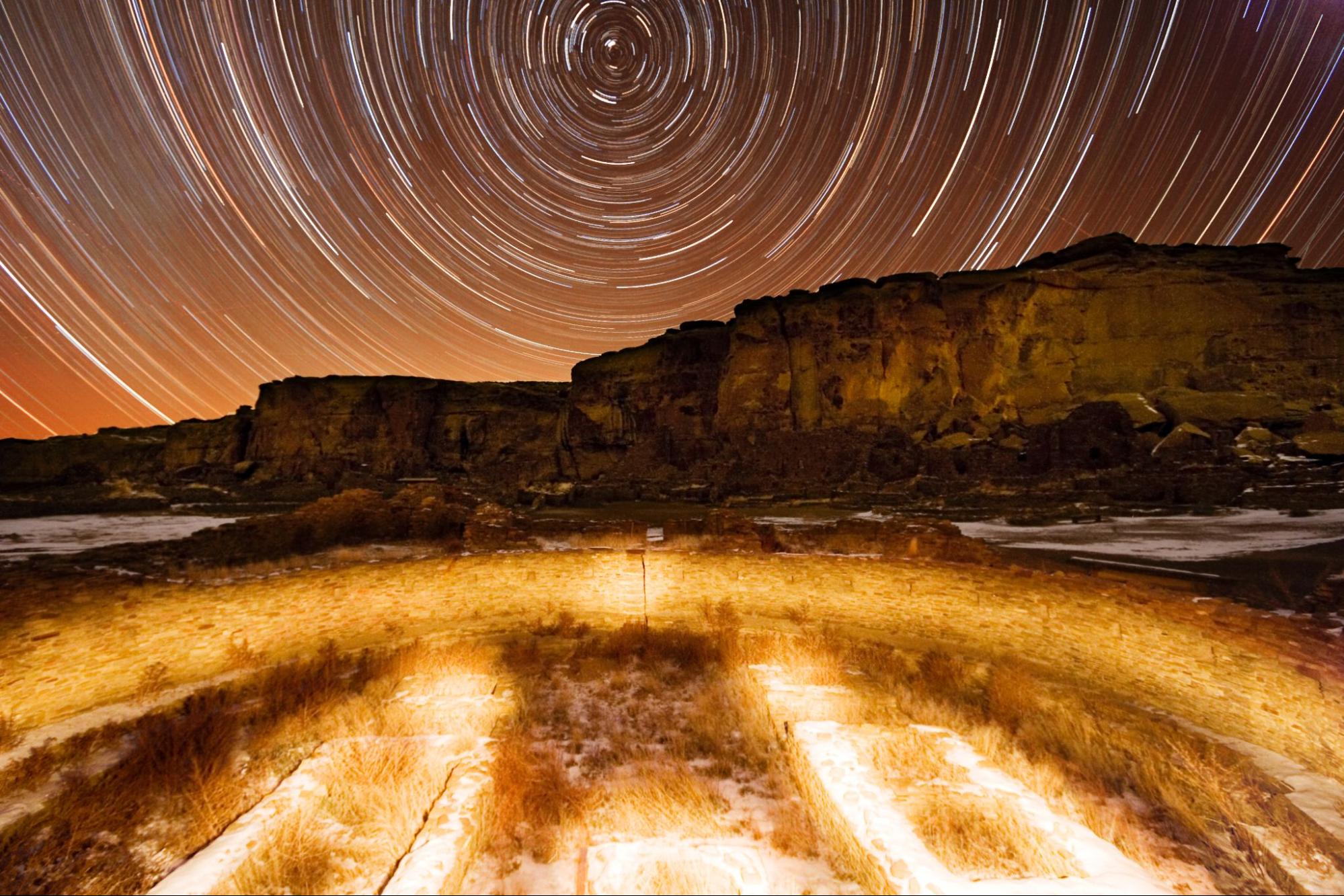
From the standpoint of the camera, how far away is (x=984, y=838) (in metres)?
4.21

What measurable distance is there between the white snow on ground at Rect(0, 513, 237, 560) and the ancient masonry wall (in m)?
7.30

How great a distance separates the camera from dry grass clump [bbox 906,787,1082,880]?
12.7ft

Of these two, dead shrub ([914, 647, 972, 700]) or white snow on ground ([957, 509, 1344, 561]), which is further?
white snow on ground ([957, 509, 1344, 561])

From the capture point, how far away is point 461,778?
196 inches

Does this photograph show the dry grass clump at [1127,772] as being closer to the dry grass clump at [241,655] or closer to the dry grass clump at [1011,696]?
the dry grass clump at [1011,696]

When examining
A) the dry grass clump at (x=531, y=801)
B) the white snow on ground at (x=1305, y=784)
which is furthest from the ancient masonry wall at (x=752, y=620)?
the dry grass clump at (x=531, y=801)

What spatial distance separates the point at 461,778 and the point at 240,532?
1172 cm

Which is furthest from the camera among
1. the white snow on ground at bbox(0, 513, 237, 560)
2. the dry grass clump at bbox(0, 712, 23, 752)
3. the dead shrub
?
the white snow on ground at bbox(0, 513, 237, 560)

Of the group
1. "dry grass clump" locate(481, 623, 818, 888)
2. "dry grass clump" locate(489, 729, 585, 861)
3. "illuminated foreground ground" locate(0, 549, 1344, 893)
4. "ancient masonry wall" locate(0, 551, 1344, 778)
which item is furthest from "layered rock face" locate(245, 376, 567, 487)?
"dry grass clump" locate(489, 729, 585, 861)

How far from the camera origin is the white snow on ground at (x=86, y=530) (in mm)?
13289

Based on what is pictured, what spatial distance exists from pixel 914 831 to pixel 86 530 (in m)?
24.0

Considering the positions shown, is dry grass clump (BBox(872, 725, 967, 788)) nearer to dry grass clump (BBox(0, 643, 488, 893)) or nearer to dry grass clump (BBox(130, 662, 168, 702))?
dry grass clump (BBox(0, 643, 488, 893))

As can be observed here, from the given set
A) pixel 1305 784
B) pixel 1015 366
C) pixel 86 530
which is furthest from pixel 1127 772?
pixel 86 530

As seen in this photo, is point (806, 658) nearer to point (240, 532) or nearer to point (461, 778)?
point (461, 778)
